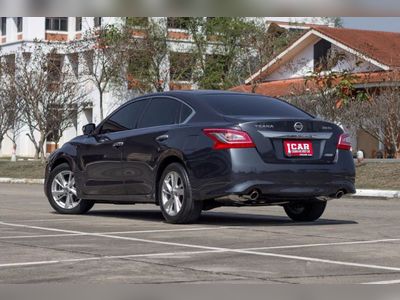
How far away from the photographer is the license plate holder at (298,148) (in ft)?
36.8

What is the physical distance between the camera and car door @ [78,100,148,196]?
12.7 metres

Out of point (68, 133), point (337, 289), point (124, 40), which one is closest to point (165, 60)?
point (124, 40)

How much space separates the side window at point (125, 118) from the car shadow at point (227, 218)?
1168 mm

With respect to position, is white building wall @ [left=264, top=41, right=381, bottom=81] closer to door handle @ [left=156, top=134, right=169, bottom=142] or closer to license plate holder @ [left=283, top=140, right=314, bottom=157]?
door handle @ [left=156, top=134, right=169, bottom=142]

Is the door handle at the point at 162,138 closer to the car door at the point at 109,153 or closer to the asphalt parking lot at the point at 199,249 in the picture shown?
the car door at the point at 109,153

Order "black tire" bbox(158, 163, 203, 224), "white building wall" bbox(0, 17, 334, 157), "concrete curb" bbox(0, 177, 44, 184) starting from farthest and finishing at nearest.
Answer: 1. "white building wall" bbox(0, 17, 334, 157)
2. "concrete curb" bbox(0, 177, 44, 184)
3. "black tire" bbox(158, 163, 203, 224)

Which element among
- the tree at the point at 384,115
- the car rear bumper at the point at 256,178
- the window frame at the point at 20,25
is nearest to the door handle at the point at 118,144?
the car rear bumper at the point at 256,178

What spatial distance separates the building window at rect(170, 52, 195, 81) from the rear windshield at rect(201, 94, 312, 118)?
139 feet

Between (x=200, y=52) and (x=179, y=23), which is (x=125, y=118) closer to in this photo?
(x=200, y=52)

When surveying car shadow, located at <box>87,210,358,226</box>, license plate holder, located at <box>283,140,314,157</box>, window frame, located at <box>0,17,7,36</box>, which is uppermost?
window frame, located at <box>0,17,7,36</box>

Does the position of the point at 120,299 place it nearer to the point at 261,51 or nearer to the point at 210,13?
the point at 210,13

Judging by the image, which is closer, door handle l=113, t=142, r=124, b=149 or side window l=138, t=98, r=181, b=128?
side window l=138, t=98, r=181, b=128

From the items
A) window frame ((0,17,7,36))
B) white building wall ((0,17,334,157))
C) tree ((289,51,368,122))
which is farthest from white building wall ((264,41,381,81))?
window frame ((0,17,7,36))

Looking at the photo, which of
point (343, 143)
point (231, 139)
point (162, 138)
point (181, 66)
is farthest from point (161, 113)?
point (181, 66)
